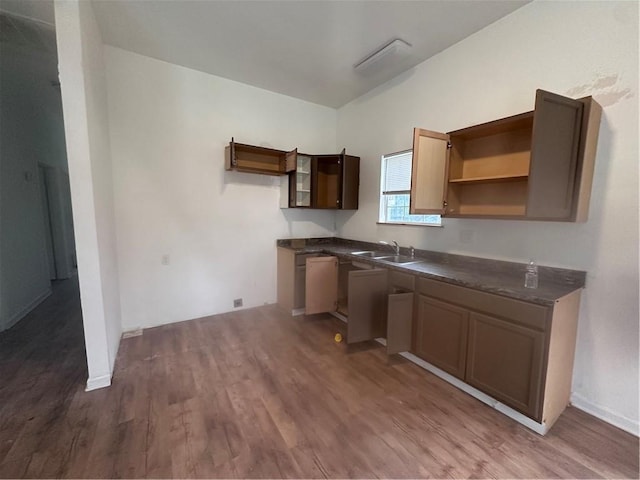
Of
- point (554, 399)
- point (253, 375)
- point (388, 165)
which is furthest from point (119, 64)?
point (554, 399)

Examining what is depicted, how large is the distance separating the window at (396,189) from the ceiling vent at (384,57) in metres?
0.95

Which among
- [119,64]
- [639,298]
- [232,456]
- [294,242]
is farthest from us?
[294,242]

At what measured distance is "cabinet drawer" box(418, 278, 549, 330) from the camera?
164 cm

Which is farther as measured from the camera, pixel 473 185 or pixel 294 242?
pixel 294 242

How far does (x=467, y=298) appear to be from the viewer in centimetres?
199

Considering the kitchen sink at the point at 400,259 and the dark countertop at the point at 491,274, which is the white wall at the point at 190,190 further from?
the kitchen sink at the point at 400,259

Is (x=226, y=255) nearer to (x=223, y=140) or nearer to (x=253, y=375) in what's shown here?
(x=223, y=140)

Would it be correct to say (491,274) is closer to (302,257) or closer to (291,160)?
(302,257)

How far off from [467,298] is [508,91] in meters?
1.75

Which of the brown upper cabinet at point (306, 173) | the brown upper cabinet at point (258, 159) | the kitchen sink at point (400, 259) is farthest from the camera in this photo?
the brown upper cabinet at point (306, 173)

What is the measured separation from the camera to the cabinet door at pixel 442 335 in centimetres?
205

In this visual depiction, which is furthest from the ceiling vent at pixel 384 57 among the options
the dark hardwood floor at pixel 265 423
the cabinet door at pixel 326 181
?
the dark hardwood floor at pixel 265 423

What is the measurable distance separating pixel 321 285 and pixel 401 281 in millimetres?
1213

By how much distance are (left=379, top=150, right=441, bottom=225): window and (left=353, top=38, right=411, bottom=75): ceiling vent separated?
3.11 ft
